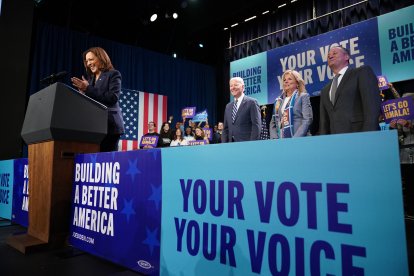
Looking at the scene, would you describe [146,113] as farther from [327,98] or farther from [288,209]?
[288,209]

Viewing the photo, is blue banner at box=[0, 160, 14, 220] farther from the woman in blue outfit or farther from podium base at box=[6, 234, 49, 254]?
the woman in blue outfit

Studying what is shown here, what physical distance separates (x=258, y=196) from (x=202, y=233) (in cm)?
26

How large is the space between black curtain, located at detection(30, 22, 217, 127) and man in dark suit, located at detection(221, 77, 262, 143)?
15.9 ft

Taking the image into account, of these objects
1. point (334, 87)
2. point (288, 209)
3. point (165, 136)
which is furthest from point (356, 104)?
point (165, 136)

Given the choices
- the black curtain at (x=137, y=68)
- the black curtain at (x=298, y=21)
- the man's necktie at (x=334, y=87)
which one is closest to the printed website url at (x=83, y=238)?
the man's necktie at (x=334, y=87)

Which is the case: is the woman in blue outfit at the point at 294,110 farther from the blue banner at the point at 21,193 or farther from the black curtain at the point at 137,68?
the black curtain at the point at 137,68

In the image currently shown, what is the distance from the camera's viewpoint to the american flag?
23.0 ft

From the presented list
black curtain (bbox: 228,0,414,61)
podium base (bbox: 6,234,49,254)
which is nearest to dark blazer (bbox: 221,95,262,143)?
podium base (bbox: 6,234,49,254)

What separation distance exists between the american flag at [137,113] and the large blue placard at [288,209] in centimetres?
609

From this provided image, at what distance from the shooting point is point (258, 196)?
0.83 m

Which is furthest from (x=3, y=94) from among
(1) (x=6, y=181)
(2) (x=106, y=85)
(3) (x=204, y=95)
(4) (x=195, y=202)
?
(3) (x=204, y=95)

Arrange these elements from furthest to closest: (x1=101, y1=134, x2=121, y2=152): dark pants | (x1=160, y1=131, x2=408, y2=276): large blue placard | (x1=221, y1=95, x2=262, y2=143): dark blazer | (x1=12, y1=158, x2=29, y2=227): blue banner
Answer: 1. (x1=221, y1=95, x2=262, y2=143): dark blazer
2. (x1=12, y1=158, x2=29, y2=227): blue banner
3. (x1=101, y1=134, x2=121, y2=152): dark pants
4. (x1=160, y1=131, x2=408, y2=276): large blue placard

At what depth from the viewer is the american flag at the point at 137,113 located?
23.0 feet

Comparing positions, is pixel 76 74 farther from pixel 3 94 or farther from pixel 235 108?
pixel 235 108
